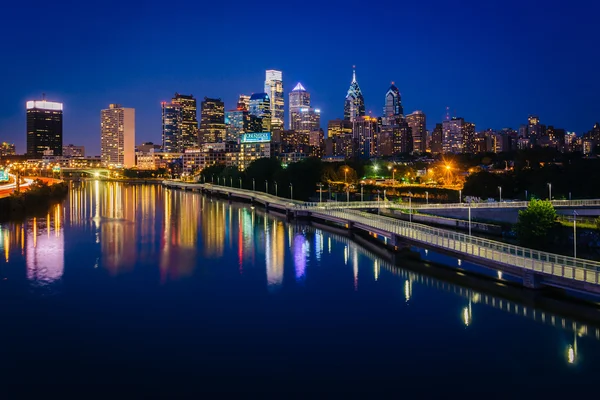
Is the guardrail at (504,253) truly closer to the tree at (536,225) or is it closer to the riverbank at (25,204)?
the tree at (536,225)

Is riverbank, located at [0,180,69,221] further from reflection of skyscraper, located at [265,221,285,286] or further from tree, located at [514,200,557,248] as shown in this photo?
tree, located at [514,200,557,248]

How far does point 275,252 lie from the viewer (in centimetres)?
3325

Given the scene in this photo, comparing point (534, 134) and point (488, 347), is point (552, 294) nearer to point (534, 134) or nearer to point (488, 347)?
point (488, 347)

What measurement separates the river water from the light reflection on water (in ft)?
0.47

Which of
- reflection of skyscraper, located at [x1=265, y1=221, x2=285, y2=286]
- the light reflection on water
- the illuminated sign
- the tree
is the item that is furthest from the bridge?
the illuminated sign

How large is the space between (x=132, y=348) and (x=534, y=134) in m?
185

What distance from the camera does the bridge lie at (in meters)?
19.7

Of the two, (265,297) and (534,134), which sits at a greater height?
(534,134)

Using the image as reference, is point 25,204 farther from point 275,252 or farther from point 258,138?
point 258,138

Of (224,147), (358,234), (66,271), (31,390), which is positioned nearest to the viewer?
(31,390)

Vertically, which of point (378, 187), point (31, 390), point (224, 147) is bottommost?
point (31, 390)

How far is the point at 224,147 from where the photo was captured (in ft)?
524

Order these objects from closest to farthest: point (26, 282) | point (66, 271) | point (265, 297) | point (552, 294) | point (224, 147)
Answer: point (552, 294) → point (265, 297) → point (26, 282) → point (66, 271) → point (224, 147)

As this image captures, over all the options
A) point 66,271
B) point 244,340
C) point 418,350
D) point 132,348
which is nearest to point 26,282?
point 66,271
